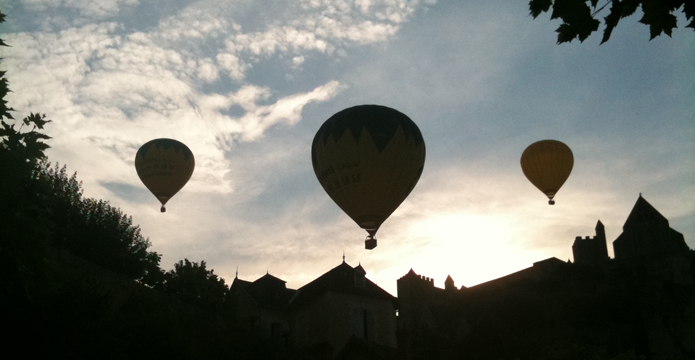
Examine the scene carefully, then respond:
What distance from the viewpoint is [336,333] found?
4188cm

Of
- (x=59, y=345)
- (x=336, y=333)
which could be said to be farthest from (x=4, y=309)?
(x=336, y=333)

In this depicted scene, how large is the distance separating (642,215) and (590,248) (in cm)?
584

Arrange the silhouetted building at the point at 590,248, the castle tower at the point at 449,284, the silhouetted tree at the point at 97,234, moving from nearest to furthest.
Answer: the silhouetted tree at the point at 97,234 < the castle tower at the point at 449,284 < the silhouetted building at the point at 590,248

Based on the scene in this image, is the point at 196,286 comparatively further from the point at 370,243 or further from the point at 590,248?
the point at 590,248

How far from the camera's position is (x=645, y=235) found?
57.8m

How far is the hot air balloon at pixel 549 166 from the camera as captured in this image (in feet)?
94.4

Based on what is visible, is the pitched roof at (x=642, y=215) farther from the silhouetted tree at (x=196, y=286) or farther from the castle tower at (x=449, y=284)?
the silhouetted tree at (x=196, y=286)

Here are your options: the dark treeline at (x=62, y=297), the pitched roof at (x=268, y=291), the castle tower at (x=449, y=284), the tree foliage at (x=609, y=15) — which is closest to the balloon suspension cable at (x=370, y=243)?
the dark treeline at (x=62, y=297)

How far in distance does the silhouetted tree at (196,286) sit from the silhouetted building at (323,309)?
2059 mm

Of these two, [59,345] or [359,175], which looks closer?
[59,345]

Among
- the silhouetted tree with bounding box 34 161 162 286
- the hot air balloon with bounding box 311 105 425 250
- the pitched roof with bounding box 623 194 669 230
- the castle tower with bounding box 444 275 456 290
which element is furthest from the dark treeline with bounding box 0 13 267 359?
the pitched roof with bounding box 623 194 669 230

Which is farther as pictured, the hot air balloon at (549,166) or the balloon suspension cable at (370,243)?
the hot air balloon at (549,166)

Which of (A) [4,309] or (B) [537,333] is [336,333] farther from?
(A) [4,309]

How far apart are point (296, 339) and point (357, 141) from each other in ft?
97.8
